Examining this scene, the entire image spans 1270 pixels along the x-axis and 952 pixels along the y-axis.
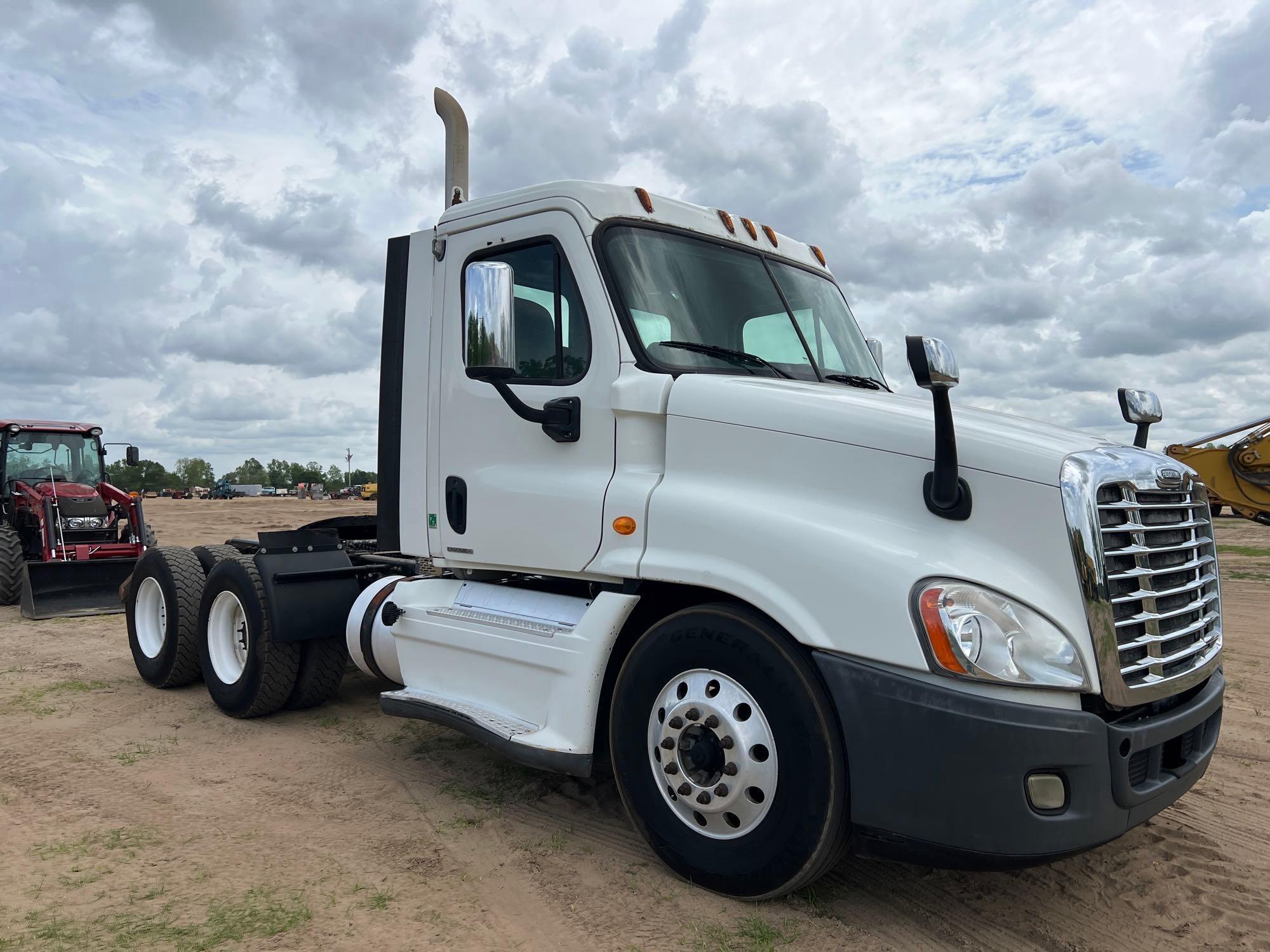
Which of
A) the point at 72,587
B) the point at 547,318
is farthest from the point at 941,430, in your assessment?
the point at 72,587

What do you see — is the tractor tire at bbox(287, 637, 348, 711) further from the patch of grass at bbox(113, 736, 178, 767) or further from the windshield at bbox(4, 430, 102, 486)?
the windshield at bbox(4, 430, 102, 486)

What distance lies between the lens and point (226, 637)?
6.41 meters

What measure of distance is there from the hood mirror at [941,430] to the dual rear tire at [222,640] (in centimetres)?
419

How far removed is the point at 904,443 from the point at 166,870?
333 centimetres

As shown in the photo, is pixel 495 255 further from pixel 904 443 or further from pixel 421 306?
pixel 904 443

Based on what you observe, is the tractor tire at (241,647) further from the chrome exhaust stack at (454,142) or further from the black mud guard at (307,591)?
the chrome exhaust stack at (454,142)

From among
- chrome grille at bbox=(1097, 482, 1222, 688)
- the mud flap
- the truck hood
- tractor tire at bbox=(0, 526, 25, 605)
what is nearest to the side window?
the truck hood

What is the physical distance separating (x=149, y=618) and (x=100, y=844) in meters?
3.68

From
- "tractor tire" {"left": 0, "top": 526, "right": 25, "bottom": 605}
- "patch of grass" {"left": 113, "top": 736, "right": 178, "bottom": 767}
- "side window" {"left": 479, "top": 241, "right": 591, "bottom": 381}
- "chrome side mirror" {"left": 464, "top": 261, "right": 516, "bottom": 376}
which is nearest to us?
"chrome side mirror" {"left": 464, "top": 261, "right": 516, "bottom": 376}

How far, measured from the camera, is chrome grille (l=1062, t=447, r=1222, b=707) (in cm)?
298

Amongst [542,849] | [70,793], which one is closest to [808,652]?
Answer: [542,849]

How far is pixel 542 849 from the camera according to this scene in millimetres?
3988

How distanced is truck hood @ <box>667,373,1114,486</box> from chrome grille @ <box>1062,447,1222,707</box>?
128 millimetres

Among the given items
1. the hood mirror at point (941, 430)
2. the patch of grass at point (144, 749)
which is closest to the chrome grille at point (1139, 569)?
the hood mirror at point (941, 430)
